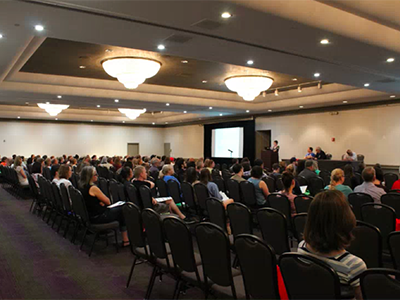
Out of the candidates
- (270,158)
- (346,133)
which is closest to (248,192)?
(270,158)

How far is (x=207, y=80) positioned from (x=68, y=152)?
1522 centimetres

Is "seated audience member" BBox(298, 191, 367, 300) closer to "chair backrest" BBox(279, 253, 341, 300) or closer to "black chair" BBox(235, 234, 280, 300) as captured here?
"chair backrest" BBox(279, 253, 341, 300)

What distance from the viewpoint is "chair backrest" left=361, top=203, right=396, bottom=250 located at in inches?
152

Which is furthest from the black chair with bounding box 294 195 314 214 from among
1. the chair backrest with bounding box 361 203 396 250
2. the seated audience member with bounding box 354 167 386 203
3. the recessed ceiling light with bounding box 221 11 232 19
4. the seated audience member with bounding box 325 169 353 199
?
the recessed ceiling light with bounding box 221 11 232 19

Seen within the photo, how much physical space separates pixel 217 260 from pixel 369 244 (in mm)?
1346

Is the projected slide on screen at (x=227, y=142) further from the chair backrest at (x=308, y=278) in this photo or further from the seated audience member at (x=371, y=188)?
the chair backrest at (x=308, y=278)

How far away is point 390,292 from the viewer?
1.63 m

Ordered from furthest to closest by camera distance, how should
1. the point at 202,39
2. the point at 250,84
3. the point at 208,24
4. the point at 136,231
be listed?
the point at 250,84
the point at 202,39
the point at 208,24
the point at 136,231

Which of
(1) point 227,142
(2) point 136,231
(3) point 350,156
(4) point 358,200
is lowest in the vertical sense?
(2) point 136,231

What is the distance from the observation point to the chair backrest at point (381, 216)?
12.7ft

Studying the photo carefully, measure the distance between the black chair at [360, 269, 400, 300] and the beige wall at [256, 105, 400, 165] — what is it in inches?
532

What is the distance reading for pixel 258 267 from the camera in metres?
2.31

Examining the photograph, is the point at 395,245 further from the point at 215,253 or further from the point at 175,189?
the point at 175,189

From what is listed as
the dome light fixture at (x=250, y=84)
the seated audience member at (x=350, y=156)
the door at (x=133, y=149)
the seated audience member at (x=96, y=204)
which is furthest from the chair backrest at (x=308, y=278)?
the door at (x=133, y=149)
